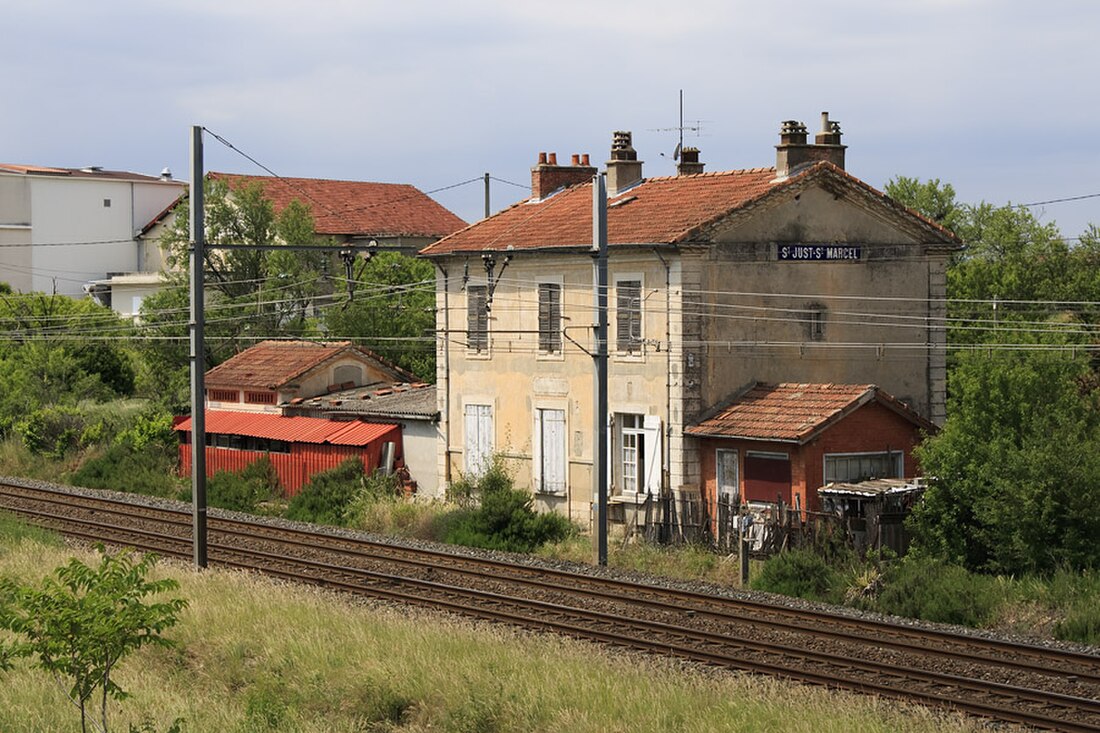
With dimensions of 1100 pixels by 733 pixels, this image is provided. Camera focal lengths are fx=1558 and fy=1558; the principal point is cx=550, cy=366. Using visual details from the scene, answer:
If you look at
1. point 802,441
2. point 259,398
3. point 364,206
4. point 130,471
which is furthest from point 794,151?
point 364,206

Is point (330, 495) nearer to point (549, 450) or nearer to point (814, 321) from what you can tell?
point (549, 450)

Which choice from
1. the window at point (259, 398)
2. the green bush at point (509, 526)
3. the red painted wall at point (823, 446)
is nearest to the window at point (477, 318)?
the green bush at point (509, 526)

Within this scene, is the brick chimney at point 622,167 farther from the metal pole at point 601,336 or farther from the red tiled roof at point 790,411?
the metal pole at point 601,336

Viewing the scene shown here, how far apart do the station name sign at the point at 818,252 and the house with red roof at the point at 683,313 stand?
0.09 feet

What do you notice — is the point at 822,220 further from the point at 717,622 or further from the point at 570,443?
the point at 717,622

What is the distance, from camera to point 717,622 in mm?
19797

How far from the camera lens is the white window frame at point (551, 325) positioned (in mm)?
30625

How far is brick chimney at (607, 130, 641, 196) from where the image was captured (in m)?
33.3

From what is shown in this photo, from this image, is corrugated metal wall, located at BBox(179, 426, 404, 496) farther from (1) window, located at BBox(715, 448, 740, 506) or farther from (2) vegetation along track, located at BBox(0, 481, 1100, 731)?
(1) window, located at BBox(715, 448, 740, 506)

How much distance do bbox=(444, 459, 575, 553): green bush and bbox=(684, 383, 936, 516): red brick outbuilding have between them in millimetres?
2909

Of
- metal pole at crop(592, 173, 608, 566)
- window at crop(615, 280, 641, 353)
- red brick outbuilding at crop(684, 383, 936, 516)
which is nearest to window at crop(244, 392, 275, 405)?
window at crop(615, 280, 641, 353)

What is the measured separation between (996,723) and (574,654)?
4.51m

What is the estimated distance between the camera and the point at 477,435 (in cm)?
3284

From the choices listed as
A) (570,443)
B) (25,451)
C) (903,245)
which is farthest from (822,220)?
(25,451)
